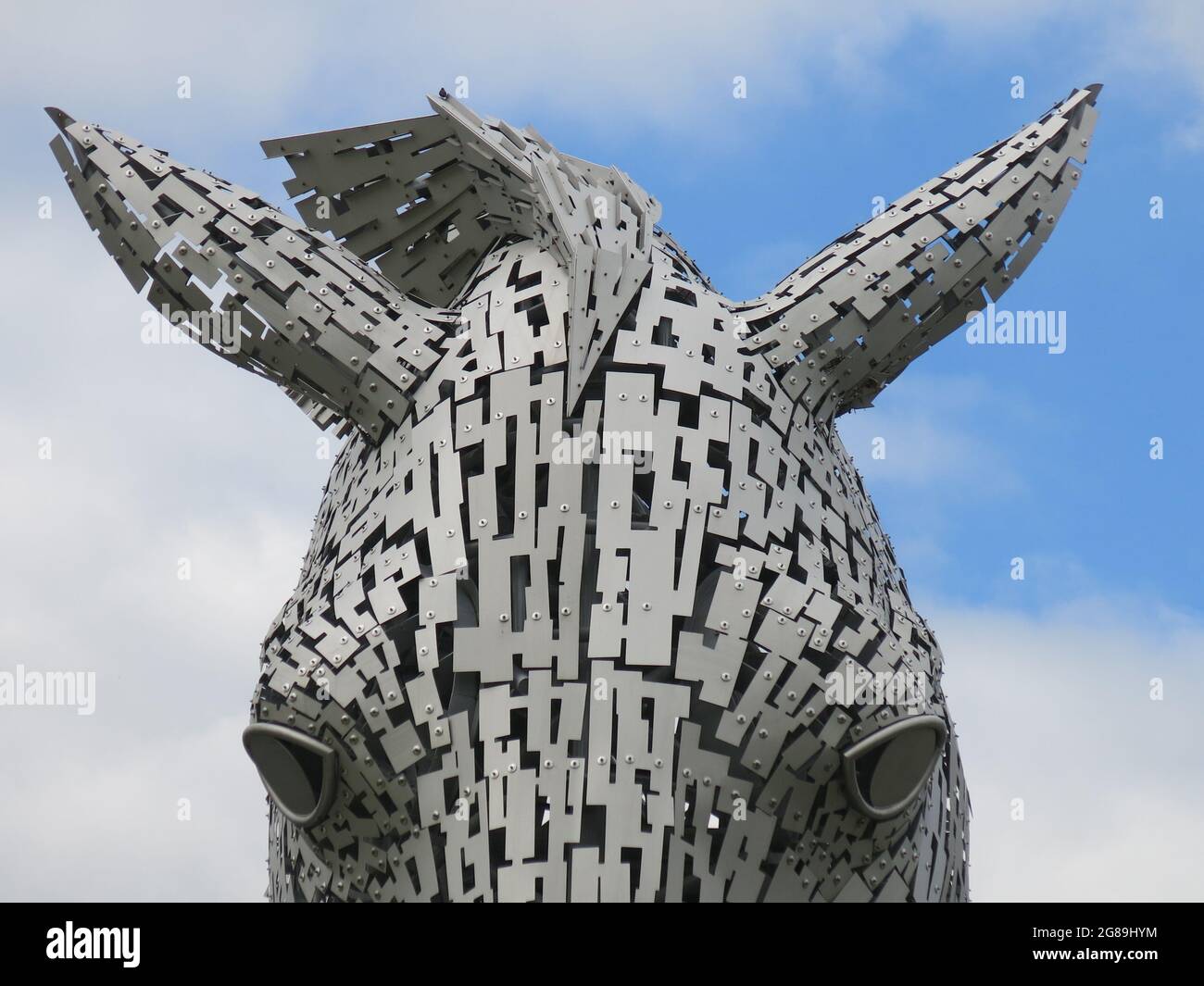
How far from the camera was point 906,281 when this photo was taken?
11.5m

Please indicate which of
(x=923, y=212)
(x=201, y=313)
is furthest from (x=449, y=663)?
(x=923, y=212)

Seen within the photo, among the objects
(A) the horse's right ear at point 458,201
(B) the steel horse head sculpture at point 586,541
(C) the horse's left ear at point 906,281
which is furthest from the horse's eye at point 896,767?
(A) the horse's right ear at point 458,201

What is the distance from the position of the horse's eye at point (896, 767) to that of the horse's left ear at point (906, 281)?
7.59 ft

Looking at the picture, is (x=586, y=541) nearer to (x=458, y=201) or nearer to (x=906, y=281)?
(x=906, y=281)

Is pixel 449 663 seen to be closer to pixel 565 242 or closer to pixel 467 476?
pixel 467 476

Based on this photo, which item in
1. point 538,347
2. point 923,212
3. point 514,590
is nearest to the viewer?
point 514,590

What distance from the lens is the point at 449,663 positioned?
10000 millimetres

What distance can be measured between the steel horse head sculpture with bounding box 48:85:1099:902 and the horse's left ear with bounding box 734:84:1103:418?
19 millimetres

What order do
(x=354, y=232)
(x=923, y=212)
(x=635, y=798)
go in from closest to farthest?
(x=635, y=798) → (x=923, y=212) → (x=354, y=232)

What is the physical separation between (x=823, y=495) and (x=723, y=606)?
1.40m

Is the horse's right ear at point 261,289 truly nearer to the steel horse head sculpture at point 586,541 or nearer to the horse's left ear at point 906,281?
the steel horse head sculpture at point 586,541

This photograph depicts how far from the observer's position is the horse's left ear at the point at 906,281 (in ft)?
37.7

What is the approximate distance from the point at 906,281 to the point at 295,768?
432 centimetres

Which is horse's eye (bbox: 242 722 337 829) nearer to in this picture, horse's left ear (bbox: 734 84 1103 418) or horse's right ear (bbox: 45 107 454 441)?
horse's right ear (bbox: 45 107 454 441)
